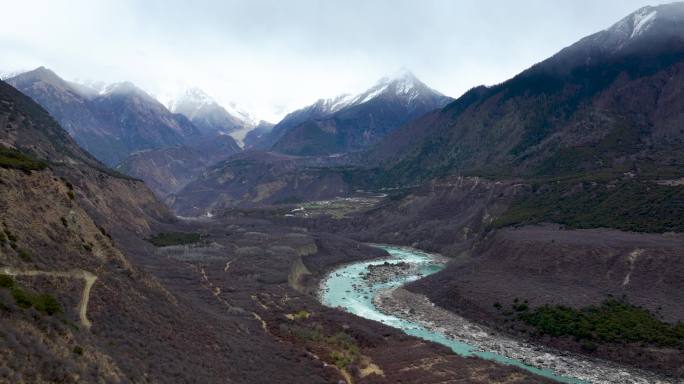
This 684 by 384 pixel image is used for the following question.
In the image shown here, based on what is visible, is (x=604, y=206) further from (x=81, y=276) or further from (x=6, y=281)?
(x=6, y=281)

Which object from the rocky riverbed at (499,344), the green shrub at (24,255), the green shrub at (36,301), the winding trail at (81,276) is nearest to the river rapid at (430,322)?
the rocky riverbed at (499,344)

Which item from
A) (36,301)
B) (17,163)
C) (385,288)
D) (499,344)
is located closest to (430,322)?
(499,344)

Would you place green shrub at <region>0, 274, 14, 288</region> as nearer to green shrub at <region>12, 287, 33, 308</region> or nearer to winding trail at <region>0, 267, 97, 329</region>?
green shrub at <region>12, 287, 33, 308</region>

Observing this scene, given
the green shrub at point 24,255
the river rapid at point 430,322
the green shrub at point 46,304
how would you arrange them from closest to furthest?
1. the green shrub at point 46,304
2. the green shrub at point 24,255
3. the river rapid at point 430,322

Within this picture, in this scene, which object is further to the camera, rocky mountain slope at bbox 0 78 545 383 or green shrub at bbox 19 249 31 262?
green shrub at bbox 19 249 31 262

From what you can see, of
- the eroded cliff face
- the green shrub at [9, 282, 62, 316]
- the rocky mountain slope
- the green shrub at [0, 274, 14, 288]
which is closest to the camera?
the rocky mountain slope

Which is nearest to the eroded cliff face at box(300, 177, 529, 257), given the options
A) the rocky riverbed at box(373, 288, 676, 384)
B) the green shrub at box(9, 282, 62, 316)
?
the rocky riverbed at box(373, 288, 676, 384)

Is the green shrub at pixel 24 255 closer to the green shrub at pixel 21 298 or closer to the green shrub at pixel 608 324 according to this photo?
the green shrub at pixel 21 298
